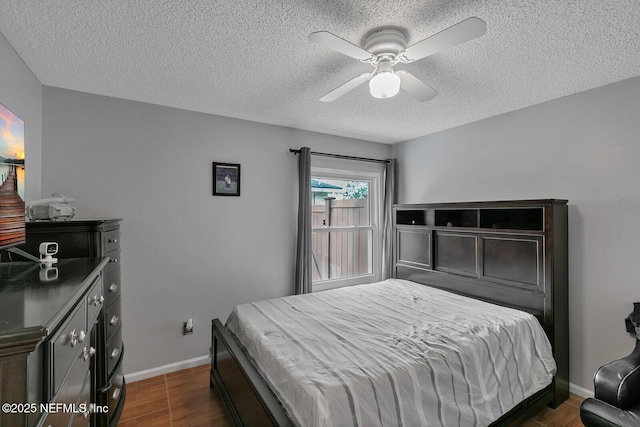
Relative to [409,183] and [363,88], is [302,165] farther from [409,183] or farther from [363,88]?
[409,183]

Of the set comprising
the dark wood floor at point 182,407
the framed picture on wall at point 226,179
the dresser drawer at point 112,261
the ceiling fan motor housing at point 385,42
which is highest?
the ceiling fan motor housing at point 385,42

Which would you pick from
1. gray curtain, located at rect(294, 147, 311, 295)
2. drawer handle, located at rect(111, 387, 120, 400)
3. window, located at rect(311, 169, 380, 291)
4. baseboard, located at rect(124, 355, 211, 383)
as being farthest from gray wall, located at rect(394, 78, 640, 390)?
drawer handle, located at rect(111, 387, 120, 400)

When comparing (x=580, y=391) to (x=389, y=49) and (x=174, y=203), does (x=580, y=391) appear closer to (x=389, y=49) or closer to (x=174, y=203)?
(x=389, y=49)

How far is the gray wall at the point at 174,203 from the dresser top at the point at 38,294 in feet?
4.09

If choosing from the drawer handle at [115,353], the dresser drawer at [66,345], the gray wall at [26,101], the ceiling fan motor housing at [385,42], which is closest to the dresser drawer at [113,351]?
the drawer handle at [115,353]

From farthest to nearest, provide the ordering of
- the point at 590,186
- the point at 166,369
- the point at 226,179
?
the point at 226,179 → the point at 166,369 → the point at 590,186

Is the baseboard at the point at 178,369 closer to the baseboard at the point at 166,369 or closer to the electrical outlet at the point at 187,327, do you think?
the baseboard at the point at 166,369

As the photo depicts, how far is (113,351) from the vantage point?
2.08 metres

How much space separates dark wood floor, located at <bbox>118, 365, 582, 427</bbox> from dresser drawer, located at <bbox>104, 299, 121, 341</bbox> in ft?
2.36

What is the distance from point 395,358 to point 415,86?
1693 millimetres

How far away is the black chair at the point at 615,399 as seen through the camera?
1.62 meters

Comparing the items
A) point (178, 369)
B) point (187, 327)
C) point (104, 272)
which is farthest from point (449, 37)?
point (178, 369)

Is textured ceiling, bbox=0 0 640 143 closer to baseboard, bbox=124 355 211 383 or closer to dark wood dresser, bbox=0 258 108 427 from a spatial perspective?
dark wood dresser, bbox=0 258 108 427

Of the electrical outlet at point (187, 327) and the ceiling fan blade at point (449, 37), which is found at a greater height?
the ceiling fan blade at point (449, 37)
